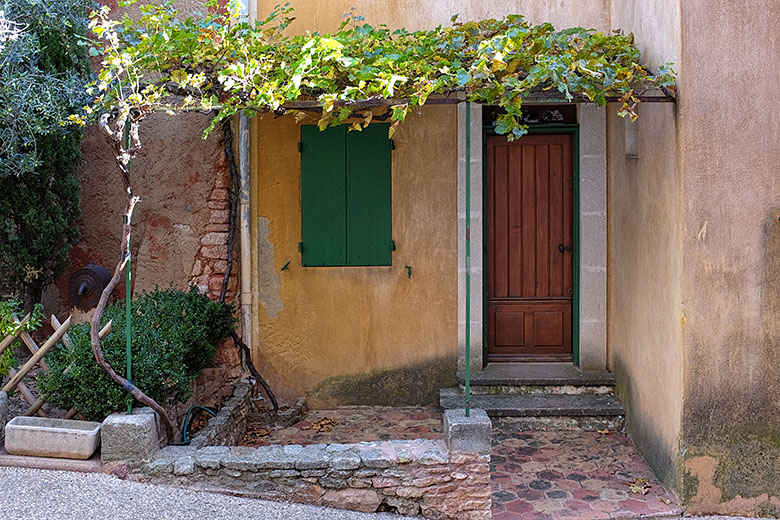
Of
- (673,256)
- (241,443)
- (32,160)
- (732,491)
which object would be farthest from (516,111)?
(32,160)

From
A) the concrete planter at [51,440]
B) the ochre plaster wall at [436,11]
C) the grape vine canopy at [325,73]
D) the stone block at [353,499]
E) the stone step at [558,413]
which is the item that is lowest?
the stone block at [353,499]

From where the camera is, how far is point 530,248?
678cm

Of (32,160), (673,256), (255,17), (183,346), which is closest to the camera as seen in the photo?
(673,256)

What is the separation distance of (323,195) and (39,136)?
235cm

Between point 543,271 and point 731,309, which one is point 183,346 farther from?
point 731,309

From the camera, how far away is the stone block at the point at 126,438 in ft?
15.1

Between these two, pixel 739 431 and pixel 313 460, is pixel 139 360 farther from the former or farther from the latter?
pixel 739 431

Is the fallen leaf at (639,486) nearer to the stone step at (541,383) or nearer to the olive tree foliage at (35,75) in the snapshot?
the stone step at (541,383)

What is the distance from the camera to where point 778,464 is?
4.73m

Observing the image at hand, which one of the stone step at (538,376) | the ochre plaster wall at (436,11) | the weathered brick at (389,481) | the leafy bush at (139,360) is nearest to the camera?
the weathered brick at (389,481)

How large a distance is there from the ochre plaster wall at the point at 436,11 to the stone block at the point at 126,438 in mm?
3659

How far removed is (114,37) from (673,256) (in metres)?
3.79

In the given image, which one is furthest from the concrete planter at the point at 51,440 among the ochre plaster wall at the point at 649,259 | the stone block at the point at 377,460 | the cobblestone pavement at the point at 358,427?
the ochre plaster wall at the point at 649,259

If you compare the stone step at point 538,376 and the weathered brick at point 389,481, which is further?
the stone step at point 538,376
